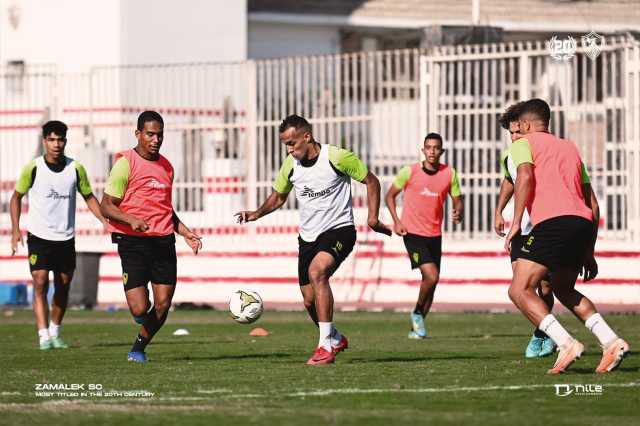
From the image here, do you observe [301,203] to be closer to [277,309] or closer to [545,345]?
[545,345]

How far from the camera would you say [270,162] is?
84.7 ft


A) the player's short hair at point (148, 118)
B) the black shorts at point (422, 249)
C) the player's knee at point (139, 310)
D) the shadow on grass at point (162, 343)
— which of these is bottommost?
the shadow on grass at point (162, 343)

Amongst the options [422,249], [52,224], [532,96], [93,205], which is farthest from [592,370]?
[532,96]

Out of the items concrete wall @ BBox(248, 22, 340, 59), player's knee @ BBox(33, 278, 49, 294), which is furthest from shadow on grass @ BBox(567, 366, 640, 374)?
concrete wall @ BBox(248, 22, 340, 59)

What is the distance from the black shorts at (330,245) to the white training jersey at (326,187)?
47 millimetres

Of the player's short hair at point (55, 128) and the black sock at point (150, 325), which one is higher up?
the player's short hair at point (55, 128)

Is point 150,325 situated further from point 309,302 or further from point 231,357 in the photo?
point 309,302

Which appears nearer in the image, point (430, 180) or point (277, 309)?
point (430, 180)

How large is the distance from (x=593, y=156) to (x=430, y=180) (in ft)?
15.4

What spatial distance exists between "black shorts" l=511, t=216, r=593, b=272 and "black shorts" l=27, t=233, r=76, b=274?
6352mm

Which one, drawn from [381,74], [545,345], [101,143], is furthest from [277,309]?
[545,345]

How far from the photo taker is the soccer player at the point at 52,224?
16562 mm

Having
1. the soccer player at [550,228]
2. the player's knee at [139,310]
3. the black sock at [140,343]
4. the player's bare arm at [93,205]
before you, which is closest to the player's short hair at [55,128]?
the player's bare arm at [93,205]

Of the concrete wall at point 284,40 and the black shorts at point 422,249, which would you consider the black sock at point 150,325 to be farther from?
the concrete wall at point 284,40
